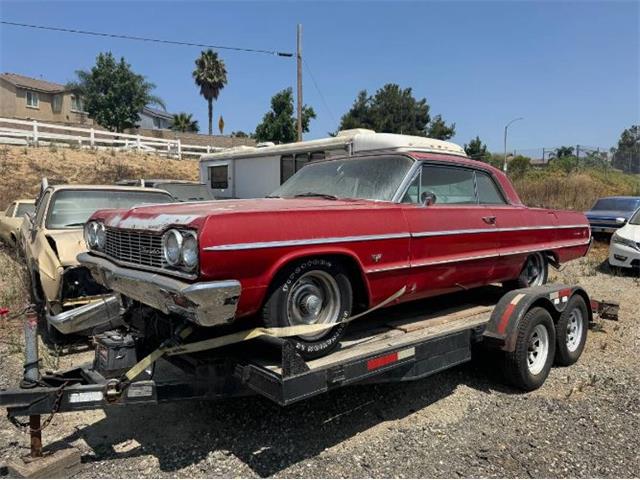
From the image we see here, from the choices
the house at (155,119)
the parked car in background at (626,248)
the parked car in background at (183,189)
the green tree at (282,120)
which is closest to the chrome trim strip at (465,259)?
the parked car in background at (626,248)

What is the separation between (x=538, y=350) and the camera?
15.8 feet

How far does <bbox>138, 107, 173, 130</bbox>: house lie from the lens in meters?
65.3

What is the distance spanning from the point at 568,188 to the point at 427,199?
20.4 meters

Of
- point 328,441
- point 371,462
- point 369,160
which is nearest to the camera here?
point 371,462

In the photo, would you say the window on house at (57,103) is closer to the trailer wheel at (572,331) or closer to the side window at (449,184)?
the side window at (449,184)

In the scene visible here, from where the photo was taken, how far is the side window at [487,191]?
501 centimetres

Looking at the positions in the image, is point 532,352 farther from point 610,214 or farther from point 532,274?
point 610,214

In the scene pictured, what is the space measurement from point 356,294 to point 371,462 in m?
1.11

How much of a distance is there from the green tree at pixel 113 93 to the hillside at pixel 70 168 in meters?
18.5

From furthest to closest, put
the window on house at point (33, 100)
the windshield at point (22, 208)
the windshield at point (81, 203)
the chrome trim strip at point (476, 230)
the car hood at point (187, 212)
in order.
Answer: the window on house at point (33, 100) → the windshield at point (22, 208) → the windshield at point (81, 203) → the chrome trim strip at point (476, 230) → the car hood at point (187, 212)

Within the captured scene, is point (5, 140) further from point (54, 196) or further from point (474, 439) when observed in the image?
point (474, 439)

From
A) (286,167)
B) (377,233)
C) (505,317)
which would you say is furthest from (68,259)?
(286,167)

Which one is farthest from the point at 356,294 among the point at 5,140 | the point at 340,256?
the point at 5,140

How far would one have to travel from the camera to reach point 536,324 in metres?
4.62
